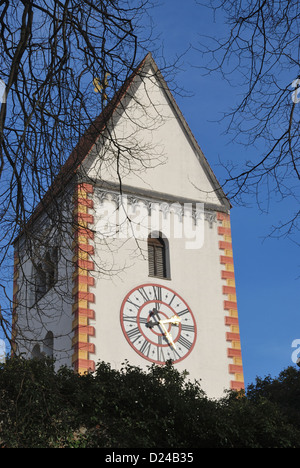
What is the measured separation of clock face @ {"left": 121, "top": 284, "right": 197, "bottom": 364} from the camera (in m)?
21.7

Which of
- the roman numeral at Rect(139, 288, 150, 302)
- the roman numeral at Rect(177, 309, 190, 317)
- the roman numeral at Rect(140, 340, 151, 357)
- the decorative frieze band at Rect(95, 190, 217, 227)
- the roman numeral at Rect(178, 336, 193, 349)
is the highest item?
the decorative frieze band at Rect(95, 190, 217, 227)

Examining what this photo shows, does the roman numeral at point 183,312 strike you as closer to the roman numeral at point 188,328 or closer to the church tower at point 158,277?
the church tower at point 158,277

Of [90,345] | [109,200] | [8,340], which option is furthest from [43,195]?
[109,200]

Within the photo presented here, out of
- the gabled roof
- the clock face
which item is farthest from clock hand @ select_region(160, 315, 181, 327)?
the gabled roof

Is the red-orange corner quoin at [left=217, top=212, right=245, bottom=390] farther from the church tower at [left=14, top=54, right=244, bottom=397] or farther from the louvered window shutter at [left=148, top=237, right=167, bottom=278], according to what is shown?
the louvered window shutter at [left=148, top=237, right=167, bottom=278]

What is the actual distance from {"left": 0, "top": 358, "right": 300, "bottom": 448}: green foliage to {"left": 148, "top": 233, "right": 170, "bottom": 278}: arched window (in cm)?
982

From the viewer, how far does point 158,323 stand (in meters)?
22.3

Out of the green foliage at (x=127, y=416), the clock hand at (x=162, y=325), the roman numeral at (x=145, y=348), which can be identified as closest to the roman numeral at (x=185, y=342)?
the clock hand at (x=162, y=325)

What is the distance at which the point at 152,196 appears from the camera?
939 inches

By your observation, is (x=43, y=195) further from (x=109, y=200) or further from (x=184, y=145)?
(x=184, y=145)

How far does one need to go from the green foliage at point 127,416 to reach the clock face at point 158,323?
26.8 feet

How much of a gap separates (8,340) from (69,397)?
4.70 m

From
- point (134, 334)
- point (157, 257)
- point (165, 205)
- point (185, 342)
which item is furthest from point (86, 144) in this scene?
point (165, 205)

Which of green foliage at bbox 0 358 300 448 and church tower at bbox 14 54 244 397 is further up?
church tower at bbox 14 54 244 397
